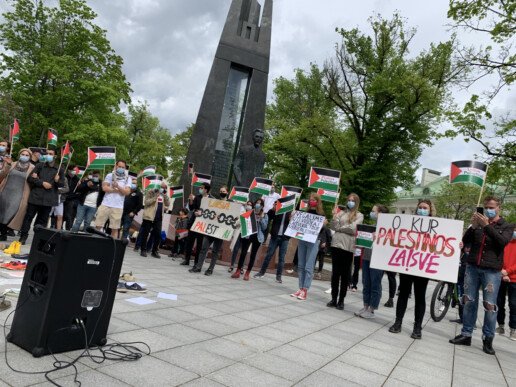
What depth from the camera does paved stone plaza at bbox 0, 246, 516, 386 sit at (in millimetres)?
3402

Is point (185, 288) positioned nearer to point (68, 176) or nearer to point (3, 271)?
point (3, 271)

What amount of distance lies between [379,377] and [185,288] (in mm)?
4100

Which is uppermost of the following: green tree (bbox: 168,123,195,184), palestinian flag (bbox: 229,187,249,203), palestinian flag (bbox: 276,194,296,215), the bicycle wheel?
green tree (bbox: 168,123,195,184)

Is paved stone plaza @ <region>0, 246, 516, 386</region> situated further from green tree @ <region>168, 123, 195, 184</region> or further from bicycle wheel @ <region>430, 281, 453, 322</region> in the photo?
green tree @ <region>168, 123, 195, 184</region>

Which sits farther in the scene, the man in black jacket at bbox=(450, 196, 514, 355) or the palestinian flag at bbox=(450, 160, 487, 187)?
the palestinian flag at bbox=(450, 160, 487, 187)

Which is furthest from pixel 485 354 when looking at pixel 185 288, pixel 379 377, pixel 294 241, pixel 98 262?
pixel 294 241

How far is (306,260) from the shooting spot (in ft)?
28.4

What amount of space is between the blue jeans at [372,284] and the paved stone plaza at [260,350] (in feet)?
1.38

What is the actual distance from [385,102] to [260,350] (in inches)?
1013

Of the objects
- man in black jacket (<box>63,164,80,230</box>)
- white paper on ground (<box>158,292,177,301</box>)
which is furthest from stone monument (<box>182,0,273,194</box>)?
white paper on ground (<box>158,292,177,301</box>)

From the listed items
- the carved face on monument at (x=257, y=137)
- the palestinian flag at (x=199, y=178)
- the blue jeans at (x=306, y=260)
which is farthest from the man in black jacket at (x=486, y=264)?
the carved face on monument at (x=257, y=137)

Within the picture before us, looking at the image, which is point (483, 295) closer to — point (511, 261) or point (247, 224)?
point (511, 261)

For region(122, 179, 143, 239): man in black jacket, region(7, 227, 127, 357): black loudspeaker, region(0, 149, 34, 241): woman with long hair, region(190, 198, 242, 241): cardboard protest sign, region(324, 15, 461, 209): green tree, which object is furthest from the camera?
region(324, 15, 461, 209): green tree

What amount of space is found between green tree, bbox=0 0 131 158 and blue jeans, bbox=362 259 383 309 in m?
23.5
